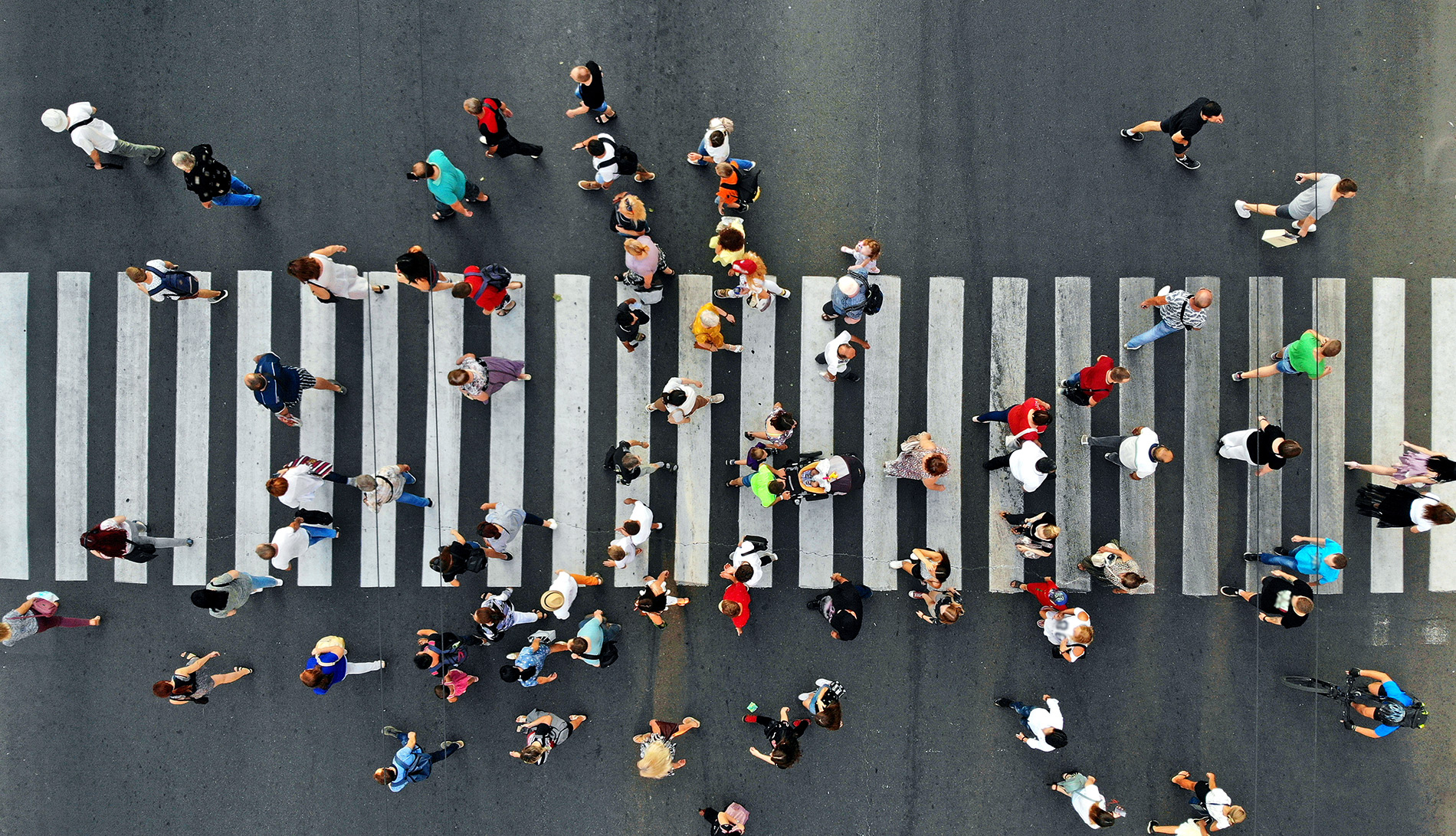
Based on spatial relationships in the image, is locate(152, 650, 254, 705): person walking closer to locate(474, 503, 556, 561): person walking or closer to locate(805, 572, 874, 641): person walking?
locate(474, 503, 556, 561): person walking

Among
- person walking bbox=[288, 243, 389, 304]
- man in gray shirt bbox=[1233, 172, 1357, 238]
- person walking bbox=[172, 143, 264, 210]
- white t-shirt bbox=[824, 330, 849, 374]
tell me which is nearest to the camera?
person walking bbox=[288, 243, 389, 304]

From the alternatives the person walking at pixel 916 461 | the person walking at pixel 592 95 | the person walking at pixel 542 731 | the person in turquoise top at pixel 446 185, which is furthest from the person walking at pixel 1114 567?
the person in turquoise top at pixel 446 185

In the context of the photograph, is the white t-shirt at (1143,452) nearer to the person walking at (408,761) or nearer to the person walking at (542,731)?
the person walking at (542,731)

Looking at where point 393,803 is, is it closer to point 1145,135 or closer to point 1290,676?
point 1290,676

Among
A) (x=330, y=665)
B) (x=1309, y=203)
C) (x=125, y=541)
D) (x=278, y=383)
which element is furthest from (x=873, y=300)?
(x=125, y=541)

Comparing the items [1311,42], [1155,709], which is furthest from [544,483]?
[1311,42]

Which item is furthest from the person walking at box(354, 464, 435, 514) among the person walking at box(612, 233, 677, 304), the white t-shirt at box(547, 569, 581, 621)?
the person walking at box(612, 233, 677, 304)
